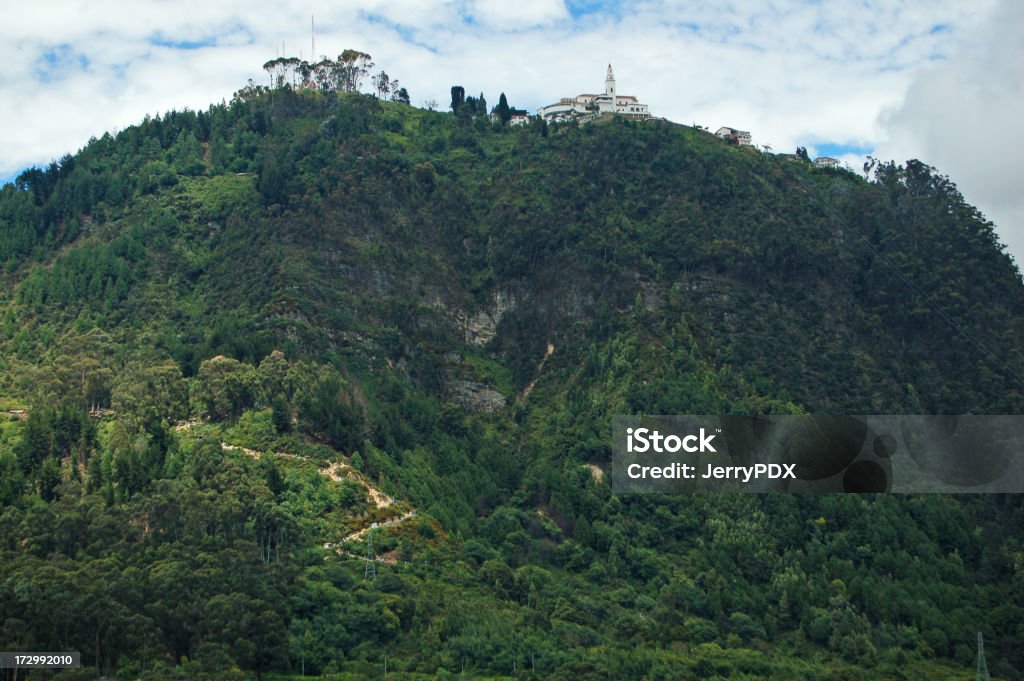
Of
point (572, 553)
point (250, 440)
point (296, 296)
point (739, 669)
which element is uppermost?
point (296, 296)

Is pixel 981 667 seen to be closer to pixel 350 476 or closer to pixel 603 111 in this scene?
pixel 350 476

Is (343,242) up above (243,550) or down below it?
above

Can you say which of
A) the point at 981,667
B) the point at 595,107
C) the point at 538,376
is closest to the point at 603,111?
the point at 595,107

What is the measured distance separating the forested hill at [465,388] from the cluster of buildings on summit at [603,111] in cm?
398

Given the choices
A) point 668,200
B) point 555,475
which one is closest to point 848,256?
point 668,200

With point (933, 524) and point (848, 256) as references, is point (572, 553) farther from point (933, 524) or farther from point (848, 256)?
point (848, 256)

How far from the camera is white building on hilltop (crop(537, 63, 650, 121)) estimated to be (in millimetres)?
102438

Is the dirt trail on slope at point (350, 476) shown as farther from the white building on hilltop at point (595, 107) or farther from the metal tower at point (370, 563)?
the white building on hilltop at point (595, 107)

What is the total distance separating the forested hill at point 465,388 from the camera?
173ft

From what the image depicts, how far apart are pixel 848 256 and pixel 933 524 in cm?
2046

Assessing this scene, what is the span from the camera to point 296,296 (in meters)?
73.7

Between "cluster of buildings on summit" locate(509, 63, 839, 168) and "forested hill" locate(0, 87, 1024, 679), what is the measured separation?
398 cm

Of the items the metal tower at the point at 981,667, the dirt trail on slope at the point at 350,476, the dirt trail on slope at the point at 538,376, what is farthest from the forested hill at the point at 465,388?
the metal tower at the point at 981,667

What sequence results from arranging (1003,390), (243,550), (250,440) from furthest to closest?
(1003,390) < (250,440) < (243,550)
